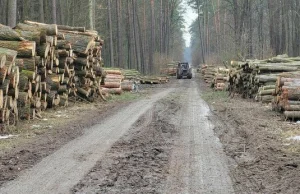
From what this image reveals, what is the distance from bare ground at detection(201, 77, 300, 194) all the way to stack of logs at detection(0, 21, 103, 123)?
5.36 m

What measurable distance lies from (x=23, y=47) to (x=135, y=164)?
663 centimetres

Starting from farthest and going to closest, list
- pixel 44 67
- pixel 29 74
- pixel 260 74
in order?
pixel 260 74, pixel 44 67, pixel 29 74

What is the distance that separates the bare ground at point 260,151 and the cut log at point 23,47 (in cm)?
567

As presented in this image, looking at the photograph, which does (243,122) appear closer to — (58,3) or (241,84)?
(241,84)

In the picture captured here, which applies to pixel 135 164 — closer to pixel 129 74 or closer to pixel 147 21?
pixel 129 74

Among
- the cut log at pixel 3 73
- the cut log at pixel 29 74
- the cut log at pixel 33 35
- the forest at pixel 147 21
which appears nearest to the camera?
the cut log at pixel 3 73

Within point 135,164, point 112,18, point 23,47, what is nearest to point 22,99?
point 23,47

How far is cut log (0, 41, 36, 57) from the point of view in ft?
38.5

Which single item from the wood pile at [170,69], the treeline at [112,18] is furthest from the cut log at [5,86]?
the wood pile at [170,69]

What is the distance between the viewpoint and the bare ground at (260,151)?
5.70 metres

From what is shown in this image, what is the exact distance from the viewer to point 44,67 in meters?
13.5

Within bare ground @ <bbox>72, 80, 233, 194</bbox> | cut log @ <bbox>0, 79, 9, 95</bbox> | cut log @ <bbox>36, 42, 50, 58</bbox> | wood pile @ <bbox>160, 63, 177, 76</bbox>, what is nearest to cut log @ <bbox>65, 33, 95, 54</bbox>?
cut log @ <bbox>36, 42, 50, 58</bbox>

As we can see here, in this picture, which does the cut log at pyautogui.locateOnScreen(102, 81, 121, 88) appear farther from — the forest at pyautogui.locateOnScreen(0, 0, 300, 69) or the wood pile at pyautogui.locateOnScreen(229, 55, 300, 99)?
Result: the wood pile at pyautogui.locateOnScreen(229, 55, 300, 99)

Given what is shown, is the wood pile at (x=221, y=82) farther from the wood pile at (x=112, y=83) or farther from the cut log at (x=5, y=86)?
the cut log at (x=5, y=86)
